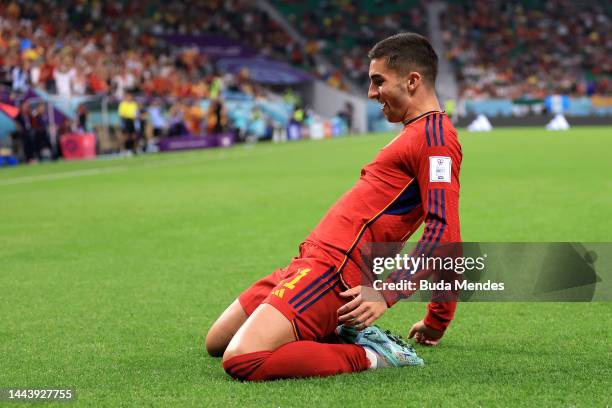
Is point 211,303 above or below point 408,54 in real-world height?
below

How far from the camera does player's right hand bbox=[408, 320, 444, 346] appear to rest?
449cm

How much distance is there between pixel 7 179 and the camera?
19203 millimetres

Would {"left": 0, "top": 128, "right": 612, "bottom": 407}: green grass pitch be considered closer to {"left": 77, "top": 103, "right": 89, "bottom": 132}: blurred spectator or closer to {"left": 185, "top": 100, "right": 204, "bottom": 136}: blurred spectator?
{"left": 77, "top": 103, "right": 89, "bottom": 132}: blurred spectator

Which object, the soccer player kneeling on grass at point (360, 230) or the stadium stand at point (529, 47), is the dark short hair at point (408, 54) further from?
the stadium stand at point (529, 47)

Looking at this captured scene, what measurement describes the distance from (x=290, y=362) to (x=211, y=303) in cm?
229

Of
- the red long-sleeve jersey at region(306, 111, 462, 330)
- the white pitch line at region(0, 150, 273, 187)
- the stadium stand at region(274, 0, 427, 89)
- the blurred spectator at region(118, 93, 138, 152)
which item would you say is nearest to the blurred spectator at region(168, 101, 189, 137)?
the blurred spectator at region(118, 93, 138, 152)

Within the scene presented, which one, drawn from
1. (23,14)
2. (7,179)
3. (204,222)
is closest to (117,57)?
(23,14)

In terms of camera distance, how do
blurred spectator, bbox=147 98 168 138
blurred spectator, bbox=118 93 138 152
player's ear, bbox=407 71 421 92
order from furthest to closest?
1. blurred spectator, bbox=147 98 168 138
2. blurred spectator, bbox=118 93 138 152
3. player's ear, bbox=407 71 421 92

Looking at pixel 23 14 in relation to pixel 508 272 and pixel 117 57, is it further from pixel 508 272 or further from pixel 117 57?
pixel 508 272

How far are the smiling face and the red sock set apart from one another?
3.82 ft

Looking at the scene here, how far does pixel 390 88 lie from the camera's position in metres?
4.05

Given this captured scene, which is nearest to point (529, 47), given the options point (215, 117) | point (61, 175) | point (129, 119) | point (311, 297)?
point (215, 117)

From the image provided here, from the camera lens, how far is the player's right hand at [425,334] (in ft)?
14.7

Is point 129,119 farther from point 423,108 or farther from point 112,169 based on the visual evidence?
point 423,108
